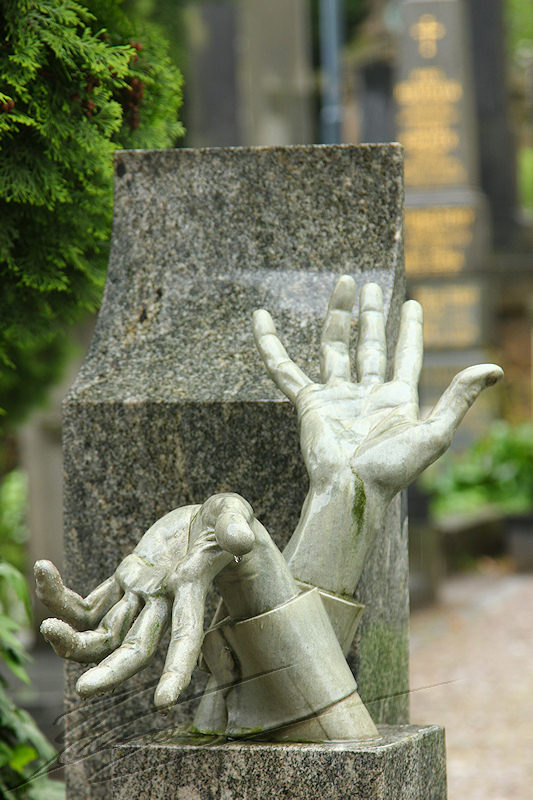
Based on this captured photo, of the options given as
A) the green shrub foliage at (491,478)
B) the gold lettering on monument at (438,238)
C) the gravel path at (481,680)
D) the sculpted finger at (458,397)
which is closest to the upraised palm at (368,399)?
the sculpted finger at (458,397)

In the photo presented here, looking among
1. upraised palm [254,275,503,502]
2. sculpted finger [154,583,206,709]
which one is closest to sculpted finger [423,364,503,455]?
upraised palm [254,275,503,502]

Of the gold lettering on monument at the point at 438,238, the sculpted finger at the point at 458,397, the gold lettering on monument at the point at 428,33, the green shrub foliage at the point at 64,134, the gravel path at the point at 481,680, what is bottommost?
the gravel path at the point at 481,680

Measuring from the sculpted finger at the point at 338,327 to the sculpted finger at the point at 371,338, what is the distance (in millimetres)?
30

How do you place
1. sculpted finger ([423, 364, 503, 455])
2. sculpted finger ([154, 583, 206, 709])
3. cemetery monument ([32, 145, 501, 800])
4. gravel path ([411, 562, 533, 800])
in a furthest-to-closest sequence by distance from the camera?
gravel path ([411, 562, 533, 800]) → sculpted finger ([423, 364, 503, 455]) → cemetery monument ([32, 145, 501, 800]) → sculpted finger ([154, 583, 206, 709])

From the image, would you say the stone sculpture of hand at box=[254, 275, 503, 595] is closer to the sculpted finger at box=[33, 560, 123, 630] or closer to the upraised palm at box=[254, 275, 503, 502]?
the upraised palm at box=[254, 275, 503, 502]

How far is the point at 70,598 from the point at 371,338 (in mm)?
793

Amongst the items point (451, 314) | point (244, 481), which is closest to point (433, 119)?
point (451, 314)

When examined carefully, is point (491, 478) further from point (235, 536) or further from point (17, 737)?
point (235, 536)

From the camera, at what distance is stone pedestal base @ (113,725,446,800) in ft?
5.86

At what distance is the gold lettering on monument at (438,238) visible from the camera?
13.3 m

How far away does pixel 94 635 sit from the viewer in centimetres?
171

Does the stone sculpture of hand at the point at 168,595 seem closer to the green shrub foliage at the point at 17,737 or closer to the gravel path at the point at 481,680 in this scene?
the green shrub foliage at the point at 17,737

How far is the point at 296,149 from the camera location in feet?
8.21

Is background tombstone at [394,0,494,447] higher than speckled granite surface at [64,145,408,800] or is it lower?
higher
